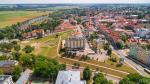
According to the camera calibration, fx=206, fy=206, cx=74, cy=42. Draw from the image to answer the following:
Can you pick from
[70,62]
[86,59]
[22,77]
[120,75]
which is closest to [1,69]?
[22,77]

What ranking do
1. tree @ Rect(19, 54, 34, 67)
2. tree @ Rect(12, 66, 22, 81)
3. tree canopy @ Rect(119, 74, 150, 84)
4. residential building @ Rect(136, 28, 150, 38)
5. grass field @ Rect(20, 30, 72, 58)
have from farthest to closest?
1. residential building @ Rect(136, 28, 150, 38)
2. grass field @ Rect(20, 30, 72, 58)
3. tree @ Rect(19, 54, 34, 67)
4. tree @ Rect(12, 66, 22, 81)
5. tree canopy @ Rect(119, 74, 150, 84)

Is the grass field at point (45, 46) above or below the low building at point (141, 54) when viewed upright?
below

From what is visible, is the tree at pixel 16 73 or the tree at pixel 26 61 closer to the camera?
the tree at pixel 16 73

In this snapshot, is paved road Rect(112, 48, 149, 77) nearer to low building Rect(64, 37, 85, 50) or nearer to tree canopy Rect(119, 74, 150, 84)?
tree canopy Rect(119, 74, 150, 84)

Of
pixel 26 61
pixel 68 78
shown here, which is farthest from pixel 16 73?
pixel 68 78

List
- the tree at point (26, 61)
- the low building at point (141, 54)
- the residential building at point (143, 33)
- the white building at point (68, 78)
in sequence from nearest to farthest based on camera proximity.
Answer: the white building at point (68, 78) < the tree at point (26, 61) < the low building at point (141, 54) < the residential building at point (143, 33)

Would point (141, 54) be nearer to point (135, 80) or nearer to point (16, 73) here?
point (135, 80)

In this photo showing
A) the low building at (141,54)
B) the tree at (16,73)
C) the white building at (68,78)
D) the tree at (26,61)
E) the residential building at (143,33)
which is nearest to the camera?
the white building at (68,78)

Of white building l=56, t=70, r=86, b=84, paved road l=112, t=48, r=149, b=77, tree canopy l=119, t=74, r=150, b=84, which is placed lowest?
paved road l=112, t=48, r=149, b=77

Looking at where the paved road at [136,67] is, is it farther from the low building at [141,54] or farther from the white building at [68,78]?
the white building at [68,78]

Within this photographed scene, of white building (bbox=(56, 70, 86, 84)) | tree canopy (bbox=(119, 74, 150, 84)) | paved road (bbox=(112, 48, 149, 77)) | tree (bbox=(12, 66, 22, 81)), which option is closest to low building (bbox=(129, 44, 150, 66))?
paved road (bbox=(112, 48, 149, 77))

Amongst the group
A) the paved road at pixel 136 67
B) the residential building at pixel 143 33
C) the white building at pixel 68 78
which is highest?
the white building at pixel 68 78

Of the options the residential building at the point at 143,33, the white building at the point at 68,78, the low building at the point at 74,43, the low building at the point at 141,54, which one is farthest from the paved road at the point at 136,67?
the residential building at the point at 143,33
